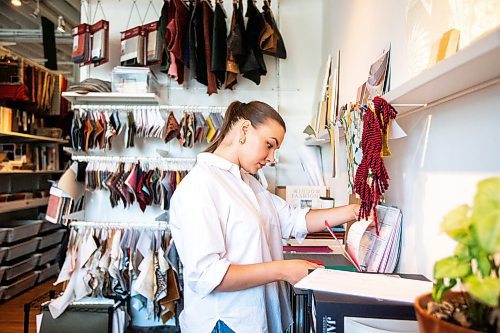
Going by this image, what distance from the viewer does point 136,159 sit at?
299 centimetres

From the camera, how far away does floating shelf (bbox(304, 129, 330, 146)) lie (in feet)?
7.25

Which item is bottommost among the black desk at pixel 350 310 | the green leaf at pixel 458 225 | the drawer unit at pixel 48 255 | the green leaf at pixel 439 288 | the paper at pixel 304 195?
the drawer unit at pixel 48 255

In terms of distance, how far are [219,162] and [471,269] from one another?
1.13m

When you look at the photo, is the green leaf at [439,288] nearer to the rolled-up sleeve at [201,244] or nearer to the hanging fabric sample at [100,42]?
the rolled-up sleeve at [201,244]

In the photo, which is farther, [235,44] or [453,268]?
[235,44]

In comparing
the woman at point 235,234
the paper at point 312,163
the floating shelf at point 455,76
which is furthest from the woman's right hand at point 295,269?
the paper at point 312,163

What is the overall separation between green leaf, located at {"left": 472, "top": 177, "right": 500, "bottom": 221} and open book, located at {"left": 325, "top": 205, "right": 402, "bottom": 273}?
0.95m

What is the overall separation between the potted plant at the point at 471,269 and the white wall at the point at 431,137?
422mm

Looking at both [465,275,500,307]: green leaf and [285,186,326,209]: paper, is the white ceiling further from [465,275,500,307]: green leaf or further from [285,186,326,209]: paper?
[465,275,500,307]: green leaf

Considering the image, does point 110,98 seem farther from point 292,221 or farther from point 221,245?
point 221,245

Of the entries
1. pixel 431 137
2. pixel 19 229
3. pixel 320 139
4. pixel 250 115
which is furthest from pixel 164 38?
pixel 19 229

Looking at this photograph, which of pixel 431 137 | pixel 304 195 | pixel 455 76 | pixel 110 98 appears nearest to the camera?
pixel 455 76

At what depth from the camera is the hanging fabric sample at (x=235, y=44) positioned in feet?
9.36

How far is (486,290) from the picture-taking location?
38 centimetres
